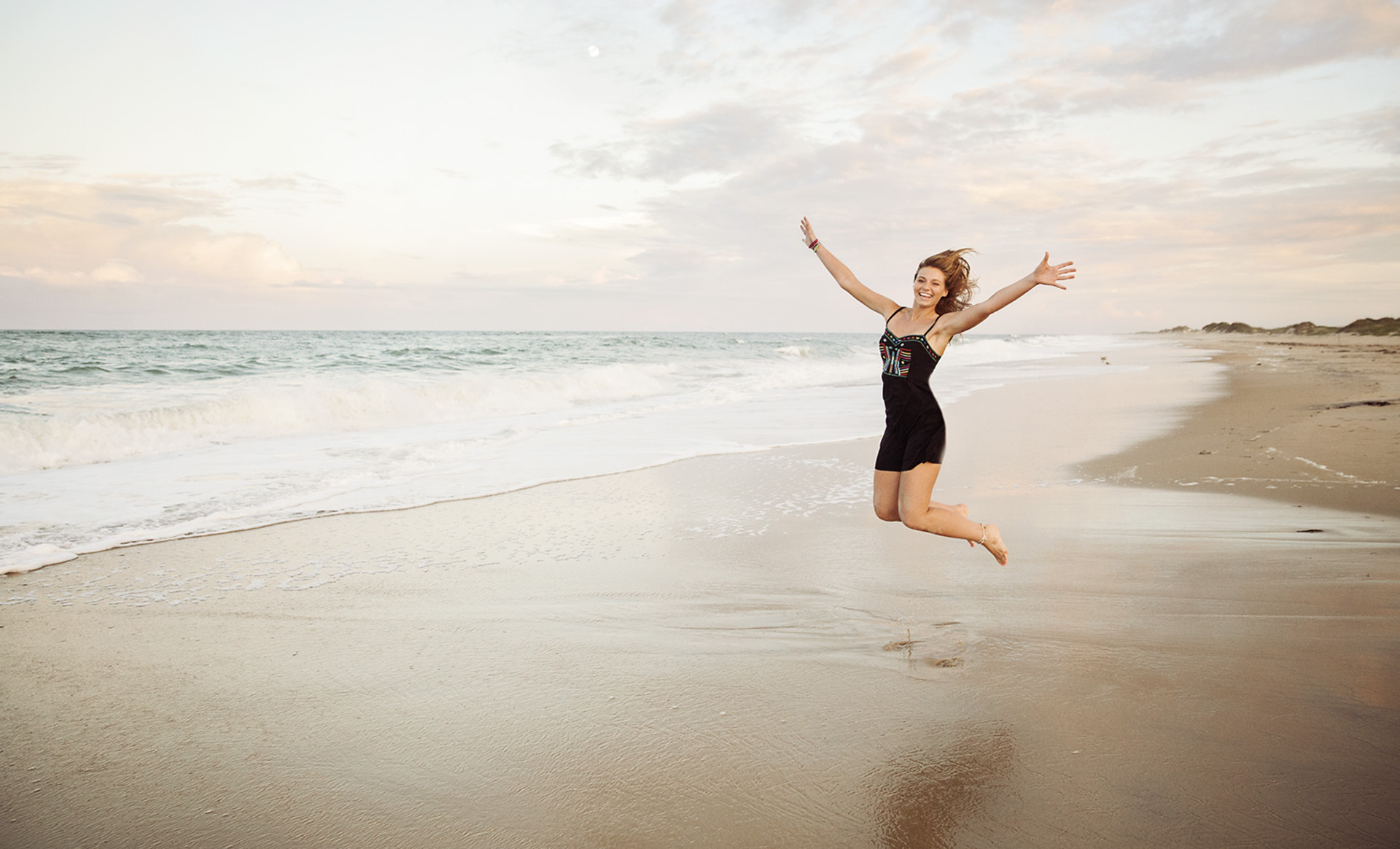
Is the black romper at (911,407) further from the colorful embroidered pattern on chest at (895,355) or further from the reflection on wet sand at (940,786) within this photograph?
the reflection on wet sand at (940,786)

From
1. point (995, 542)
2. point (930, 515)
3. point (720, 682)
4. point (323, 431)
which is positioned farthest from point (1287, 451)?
point (323, 431)

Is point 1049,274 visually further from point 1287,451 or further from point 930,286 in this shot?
point 1287,451

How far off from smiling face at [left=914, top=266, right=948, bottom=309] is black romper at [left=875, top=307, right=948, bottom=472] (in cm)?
12

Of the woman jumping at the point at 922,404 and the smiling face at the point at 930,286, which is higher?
the smiling face at the point at 930,286

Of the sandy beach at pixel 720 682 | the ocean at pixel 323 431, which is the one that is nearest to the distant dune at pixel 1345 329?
the ocean at pixel 323 431

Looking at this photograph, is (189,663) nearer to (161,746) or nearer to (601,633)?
(161,746)

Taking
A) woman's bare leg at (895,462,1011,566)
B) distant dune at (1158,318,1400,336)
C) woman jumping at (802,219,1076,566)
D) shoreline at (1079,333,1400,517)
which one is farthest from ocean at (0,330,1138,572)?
distant dune at (1158,318,1400,336)

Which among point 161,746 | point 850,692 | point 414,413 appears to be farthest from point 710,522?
point 414,413

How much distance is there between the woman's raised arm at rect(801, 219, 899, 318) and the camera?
4.48 m

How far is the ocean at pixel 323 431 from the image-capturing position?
6.69 m

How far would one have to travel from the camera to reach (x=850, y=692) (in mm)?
3068

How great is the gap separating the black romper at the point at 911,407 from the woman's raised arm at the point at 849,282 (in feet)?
1.13

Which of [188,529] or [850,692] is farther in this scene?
[188,529]

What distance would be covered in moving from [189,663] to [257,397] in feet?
38.2
